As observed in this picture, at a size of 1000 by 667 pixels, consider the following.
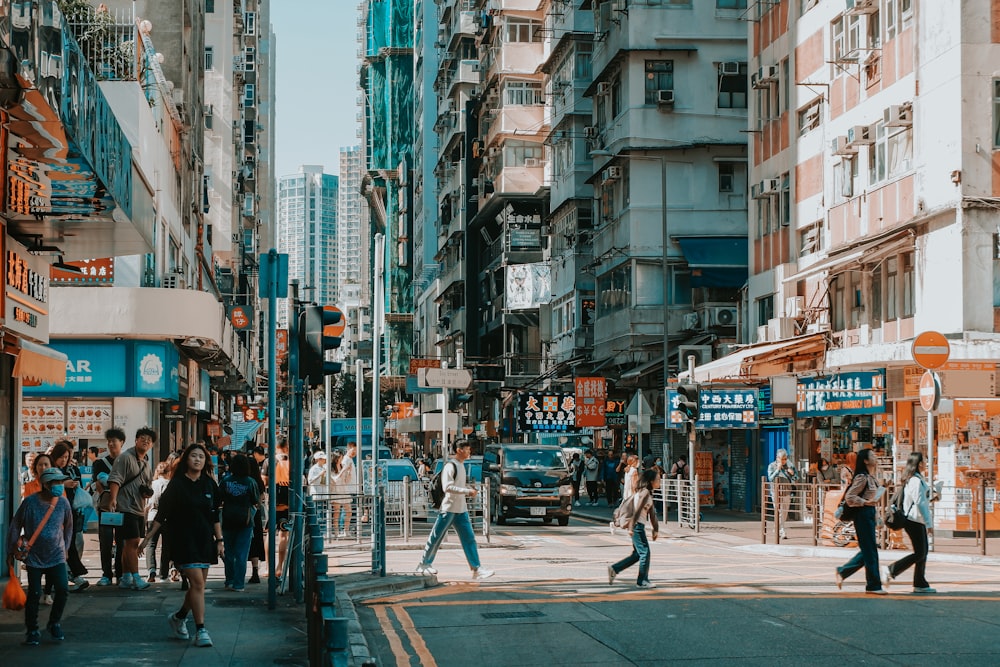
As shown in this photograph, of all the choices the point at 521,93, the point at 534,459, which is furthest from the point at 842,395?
the point at 521,93

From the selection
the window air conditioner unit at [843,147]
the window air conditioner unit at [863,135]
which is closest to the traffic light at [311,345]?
the window air conditioner unit at [863,135]

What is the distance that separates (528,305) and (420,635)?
4942 cm

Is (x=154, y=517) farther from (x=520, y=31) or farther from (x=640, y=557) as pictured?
(x=520, y=31)

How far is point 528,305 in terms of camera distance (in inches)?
2459

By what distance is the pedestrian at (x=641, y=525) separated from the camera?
56.6 ft

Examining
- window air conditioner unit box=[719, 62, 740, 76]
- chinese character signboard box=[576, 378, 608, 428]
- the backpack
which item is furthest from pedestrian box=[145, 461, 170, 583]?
window air conditioner unit box=[719, 62, 740, 76]

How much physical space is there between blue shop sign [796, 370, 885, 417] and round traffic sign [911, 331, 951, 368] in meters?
8.38

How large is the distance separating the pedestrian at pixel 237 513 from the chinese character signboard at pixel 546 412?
34.5 metres

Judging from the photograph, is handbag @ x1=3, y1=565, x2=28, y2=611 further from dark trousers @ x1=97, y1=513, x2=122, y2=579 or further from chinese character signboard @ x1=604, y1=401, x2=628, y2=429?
chinese character signboard @ x1=604, y1=401, x2=628, y2=429

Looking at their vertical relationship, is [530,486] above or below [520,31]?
below

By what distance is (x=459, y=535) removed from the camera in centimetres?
1825

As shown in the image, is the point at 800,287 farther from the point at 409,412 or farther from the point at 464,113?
the point at 409,412

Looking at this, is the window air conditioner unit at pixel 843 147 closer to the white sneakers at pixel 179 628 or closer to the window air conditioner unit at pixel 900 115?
the window air conditioner unit at pixel 900 115

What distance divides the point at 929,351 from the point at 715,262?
79.2ft
